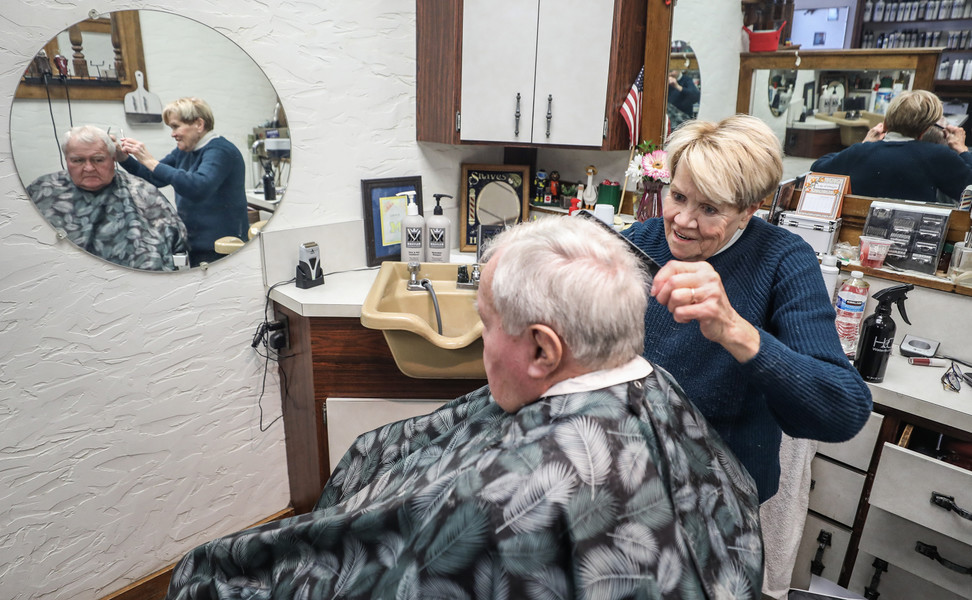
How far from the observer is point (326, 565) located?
3.56ft

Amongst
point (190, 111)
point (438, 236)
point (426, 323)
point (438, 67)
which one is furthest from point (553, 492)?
point (438, 67)

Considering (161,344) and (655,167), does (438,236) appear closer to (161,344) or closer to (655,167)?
(655,167)

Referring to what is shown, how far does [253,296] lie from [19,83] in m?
0.92

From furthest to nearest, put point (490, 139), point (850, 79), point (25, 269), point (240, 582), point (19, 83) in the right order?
point (490, 139), point (850, 79), point (25, 269), point (19, 83), point (240, 582)

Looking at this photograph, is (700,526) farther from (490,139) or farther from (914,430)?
(490,139)

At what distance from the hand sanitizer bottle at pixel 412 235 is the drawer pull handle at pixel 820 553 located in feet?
5.58

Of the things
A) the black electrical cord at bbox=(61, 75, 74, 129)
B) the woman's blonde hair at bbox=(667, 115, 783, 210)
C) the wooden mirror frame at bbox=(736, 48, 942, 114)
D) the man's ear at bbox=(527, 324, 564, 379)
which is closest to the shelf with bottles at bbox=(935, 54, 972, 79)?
the wooden mirror frame at bbox=(736, 48, 942, 114)

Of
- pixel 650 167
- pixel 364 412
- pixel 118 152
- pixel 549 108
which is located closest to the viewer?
pixel 118 152

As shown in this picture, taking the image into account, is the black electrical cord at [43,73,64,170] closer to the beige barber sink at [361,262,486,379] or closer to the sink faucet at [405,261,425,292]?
the beige barber sink at [361,262,486,379]

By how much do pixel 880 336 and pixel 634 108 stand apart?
1239 mm

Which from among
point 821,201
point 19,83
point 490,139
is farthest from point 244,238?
point 821,201

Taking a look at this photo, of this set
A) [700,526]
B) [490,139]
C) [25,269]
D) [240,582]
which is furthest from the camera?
[490,139]

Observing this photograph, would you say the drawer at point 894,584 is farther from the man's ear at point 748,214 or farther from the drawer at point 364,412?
the drawer at point 364,412

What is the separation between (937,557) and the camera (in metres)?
1.68
